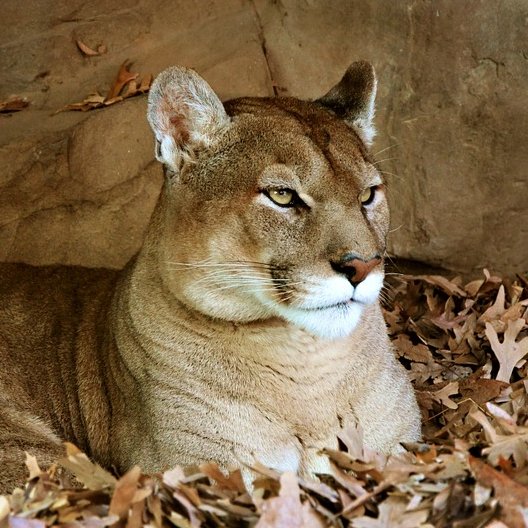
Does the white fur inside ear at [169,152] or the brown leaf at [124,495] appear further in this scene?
the white fur inside ear at [169,152]

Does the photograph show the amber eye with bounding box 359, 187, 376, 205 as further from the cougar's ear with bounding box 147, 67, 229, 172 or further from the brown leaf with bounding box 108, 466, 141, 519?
the brown leaf with bounding box 108, 466, 141, 519

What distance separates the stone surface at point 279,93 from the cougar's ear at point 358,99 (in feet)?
4.14

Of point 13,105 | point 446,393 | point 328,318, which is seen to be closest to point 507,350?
point 446,393

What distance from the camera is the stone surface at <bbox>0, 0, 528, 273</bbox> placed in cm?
612

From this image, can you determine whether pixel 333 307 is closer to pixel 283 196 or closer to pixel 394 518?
pixel 283 196

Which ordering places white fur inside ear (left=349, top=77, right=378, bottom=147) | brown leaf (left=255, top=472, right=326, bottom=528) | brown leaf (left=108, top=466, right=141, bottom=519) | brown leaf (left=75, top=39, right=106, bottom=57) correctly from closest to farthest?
1. brown leaf (left=255, top=472, right=326, bottom=528)
2. brown leaf (left=108, top=466, right=141, bottom=519)
3. white fur inside ear (left=349, top=77, right=378, bottom=147)
4. brown leaf (left=75, top=39, right=106, bottom=57)

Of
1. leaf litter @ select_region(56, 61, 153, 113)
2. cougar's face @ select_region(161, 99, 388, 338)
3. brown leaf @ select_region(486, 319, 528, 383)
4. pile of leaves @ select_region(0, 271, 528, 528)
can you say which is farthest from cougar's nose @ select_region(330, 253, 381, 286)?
leaf litter @ select_region(56, 61, 153, 113)

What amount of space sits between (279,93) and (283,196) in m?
2.69

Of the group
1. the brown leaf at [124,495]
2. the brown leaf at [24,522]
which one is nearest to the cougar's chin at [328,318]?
the brown leaf at [124,495]

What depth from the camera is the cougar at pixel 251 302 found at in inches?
167

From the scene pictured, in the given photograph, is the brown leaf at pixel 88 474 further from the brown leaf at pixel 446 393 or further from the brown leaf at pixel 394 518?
the brown leaf at pixel 446 393

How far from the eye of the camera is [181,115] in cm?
460

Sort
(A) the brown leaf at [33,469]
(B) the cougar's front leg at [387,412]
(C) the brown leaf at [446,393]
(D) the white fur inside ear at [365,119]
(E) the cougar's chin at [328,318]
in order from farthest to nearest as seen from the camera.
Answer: (C) the brown leaf at [446,393], (D) the white fur inside ear at [365,119], (B) the cougar's front leg at [387,412], (E) the cougar's chin at [328,318], (A) the brown leaf at [33,469]

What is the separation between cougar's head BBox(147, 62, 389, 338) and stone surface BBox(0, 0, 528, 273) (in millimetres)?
1627
